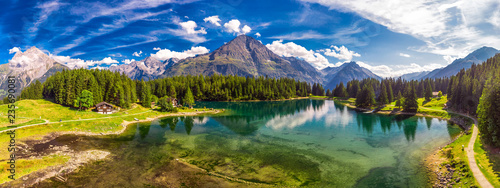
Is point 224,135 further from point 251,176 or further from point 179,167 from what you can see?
point 251,176

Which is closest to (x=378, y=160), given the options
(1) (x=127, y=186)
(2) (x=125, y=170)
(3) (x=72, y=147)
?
(1) (x=127, y=186)

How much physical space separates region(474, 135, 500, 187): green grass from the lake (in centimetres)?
660

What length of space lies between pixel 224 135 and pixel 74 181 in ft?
114

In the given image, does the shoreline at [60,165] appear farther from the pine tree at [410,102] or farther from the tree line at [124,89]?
the pine tree at [410,102]

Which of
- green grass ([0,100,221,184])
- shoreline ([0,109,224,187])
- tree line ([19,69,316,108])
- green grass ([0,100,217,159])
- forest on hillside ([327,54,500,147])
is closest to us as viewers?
shoreline ([0,109,224,187])

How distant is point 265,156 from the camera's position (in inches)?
1576

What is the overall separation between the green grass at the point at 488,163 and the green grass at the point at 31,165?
62707mm

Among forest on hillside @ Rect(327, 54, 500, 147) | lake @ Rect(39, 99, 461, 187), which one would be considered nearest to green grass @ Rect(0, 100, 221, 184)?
lake @ Rect(39, 99, 461, 187)

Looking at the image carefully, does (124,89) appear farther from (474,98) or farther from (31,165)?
(474,98)

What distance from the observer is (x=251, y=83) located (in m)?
185

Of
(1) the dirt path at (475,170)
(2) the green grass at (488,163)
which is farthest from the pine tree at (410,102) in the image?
(2) the green grass at (488,163)

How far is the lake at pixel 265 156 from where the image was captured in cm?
2967

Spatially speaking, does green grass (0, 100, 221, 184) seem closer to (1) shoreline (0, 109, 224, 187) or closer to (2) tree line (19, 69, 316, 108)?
(1) shoreline (0, 109, 224, 187)

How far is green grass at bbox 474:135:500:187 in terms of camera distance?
25.4 metres
